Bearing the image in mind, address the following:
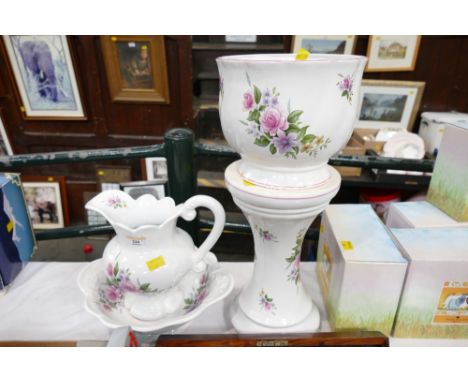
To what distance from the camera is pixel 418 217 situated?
2.76 feet

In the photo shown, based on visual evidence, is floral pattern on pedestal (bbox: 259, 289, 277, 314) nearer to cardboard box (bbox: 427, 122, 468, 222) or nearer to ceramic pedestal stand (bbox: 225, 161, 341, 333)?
ceramic pedestal stand (bbox: 225, 161, 341, 333)

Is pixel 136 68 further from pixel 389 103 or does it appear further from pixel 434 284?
pixel 434 284

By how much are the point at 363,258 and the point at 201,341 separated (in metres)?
Answer: 0.36

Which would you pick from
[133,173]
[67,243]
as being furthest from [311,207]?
[67,243]

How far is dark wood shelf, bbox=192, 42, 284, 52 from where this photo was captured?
7.84 ft

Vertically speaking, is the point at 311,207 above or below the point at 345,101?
below

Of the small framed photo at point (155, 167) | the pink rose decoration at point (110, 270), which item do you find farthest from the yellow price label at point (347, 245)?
the small framed photo at point (155, 167)

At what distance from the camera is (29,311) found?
33.9 inches

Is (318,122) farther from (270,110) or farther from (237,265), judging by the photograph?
(237,265)

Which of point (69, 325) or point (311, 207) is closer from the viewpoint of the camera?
point (311, 207)

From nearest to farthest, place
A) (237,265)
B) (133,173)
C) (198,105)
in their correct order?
(237,265)
(198,105)
(133,173)

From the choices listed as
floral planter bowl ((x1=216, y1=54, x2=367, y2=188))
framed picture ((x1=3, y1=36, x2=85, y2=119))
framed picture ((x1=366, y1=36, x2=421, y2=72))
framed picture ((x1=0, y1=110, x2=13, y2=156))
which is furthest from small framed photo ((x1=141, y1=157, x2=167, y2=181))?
floral planter bowl ((x1=216, y1=54, x2=367, y2=188))

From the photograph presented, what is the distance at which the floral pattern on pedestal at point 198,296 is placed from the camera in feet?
2.61

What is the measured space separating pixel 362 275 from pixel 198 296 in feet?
1.19
